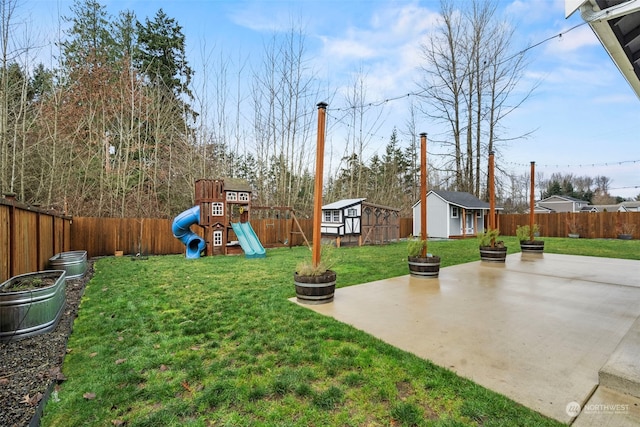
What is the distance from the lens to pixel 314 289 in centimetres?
408

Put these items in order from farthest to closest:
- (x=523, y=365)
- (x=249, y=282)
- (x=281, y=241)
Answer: (x=281, y=241), (x=249, y=282), (x=523, y=365)

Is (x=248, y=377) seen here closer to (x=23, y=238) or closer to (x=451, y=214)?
(x=23, y=238)

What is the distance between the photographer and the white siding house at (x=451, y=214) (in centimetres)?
1836

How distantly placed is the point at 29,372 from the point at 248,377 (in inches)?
64.5

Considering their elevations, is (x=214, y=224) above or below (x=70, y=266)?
above

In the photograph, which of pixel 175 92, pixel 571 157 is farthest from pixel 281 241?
pixel 571 157

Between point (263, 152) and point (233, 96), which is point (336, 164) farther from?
point (233, 96)

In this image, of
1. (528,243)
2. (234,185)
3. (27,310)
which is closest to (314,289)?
(27,310)

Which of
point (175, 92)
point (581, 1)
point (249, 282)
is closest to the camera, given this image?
point (581, 1)

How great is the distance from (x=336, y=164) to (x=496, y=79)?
485 inches

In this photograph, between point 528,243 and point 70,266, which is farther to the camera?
point 528,243

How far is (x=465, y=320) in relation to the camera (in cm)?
338

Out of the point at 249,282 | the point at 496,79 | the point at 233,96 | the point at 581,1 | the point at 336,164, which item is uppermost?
the point at 496,79

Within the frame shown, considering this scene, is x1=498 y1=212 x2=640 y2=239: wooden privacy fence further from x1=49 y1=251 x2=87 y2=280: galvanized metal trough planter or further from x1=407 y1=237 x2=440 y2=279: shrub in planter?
x1=49 y1=251 x2=87 y2=280: galvanized metal trough planter
